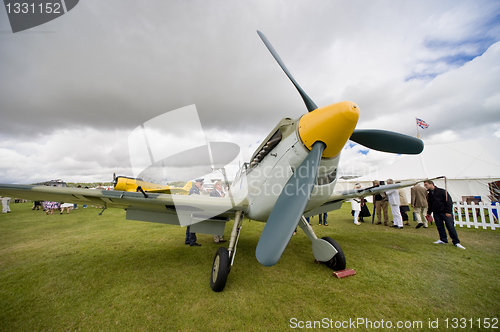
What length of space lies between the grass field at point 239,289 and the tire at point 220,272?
0.11 metres

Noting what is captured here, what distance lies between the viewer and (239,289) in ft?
8.62

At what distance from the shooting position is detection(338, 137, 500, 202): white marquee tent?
10.9 m

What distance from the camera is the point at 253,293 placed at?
8.27 ft

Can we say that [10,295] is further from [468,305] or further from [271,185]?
[468,305]

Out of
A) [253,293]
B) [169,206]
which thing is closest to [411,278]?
[253,293]

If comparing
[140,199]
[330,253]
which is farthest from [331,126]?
[140,199]

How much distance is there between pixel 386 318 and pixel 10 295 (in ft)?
15.1

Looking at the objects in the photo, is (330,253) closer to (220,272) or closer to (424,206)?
Result: (220,272)

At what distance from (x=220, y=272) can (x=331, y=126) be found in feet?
7.61

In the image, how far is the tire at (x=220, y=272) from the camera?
8.30 feet

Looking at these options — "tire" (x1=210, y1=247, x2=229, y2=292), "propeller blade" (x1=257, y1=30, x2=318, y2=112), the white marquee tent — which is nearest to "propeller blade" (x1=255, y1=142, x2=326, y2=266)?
"propeller blade" (x1=257, y1=30, x2=318, y2=112)

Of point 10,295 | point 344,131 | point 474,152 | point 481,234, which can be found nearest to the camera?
point 344,131

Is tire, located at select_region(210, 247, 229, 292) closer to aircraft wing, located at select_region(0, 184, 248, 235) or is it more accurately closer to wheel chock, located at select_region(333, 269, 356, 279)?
aircraft wing, located at select_region(0, 184, 248, 235)

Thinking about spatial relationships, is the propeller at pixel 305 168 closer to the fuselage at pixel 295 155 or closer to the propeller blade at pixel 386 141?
the fuselage at pixel 295 155
